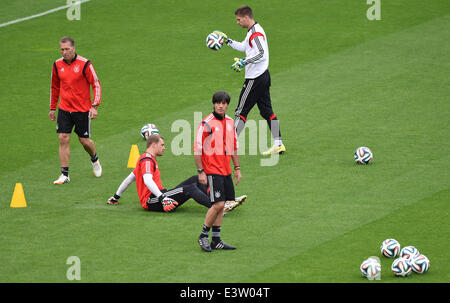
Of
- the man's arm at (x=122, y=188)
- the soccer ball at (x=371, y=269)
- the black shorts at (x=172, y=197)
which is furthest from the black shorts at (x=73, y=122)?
the soccer ball at (x=371, y=269)

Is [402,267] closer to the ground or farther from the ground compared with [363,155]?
closer to the ground

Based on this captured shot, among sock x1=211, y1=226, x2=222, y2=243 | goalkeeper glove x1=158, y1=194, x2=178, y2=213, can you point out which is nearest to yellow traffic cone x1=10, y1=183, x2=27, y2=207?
goalkeeper glove x1=158, y1=194, x2=178, y2=213

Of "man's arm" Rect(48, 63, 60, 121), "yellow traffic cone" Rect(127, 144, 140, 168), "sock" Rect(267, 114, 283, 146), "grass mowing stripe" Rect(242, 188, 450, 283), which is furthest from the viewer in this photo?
"sock" Rect(267, 114, 283, 146)

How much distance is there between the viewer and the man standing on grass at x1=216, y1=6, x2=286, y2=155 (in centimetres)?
1617

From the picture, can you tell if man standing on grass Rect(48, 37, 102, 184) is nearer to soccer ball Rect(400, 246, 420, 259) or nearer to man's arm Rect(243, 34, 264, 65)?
man's arm Rect(243, 34, 264, 65)

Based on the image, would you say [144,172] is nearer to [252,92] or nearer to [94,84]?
[94,84]

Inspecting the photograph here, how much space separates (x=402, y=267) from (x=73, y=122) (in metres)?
7.34

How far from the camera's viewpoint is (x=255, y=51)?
16.2 meters

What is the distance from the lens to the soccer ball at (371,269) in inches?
408

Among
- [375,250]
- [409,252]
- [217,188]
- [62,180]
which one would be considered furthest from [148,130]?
[409,252]

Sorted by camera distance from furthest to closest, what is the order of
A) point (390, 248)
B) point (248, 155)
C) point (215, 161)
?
point (248, 155) < point (215, 161) < point (390, 248)

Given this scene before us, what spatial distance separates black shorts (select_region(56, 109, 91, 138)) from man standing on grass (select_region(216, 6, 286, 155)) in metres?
2.98

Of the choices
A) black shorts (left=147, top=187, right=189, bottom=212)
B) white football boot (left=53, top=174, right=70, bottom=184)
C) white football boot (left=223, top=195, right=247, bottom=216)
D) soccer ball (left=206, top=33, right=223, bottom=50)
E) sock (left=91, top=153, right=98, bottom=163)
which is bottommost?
white football boot (left=223, top=195, right=247, bottom=216)

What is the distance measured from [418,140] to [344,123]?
201 cm
